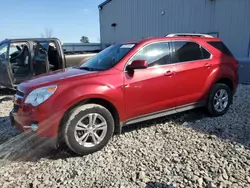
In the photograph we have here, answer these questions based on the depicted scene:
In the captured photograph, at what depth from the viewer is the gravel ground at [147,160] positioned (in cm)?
273

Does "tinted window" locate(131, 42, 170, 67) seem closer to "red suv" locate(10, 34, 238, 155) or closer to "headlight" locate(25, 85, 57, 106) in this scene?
"red suv" locate(10, 34, 238, 155)

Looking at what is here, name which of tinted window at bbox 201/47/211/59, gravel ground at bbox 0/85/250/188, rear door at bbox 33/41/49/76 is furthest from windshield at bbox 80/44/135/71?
rear door at bbox 33/41/49/76

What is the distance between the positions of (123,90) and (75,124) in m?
0.87

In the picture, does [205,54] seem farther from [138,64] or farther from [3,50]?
[3,50]

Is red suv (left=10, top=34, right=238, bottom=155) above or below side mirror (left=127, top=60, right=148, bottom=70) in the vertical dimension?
below

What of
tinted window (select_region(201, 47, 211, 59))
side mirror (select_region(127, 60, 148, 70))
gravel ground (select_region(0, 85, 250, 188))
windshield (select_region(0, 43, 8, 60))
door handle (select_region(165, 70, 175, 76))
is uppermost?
windshield (select_region(0, 43, 8, 60))

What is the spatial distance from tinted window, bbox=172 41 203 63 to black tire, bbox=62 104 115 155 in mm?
1594

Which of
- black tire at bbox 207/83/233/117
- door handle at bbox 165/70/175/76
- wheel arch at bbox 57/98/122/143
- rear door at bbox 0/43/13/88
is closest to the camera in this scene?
wheel arch at bbox 57/98/122/143

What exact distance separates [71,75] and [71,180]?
150cm

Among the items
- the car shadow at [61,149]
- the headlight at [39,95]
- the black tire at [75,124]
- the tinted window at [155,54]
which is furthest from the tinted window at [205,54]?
the headlight at [39,95]

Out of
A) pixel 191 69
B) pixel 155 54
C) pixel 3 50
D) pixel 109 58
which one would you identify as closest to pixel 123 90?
pixel 109 58

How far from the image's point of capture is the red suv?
3135mm

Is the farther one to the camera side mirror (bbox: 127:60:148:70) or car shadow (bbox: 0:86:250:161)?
side mirror (bbox: 127:60:148:70)

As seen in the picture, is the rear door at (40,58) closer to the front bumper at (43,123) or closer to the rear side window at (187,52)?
the front bumper at (43,123)
